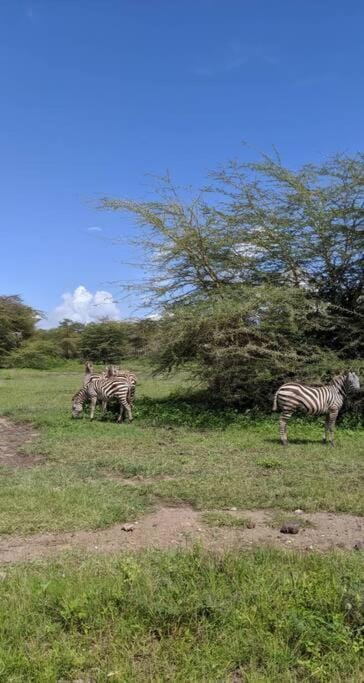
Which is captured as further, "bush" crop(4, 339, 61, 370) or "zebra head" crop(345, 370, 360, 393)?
"bush" crop(4, 339, 61, 370)

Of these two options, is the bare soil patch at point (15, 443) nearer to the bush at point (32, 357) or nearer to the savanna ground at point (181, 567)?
the savanna ground at point (181, 567)

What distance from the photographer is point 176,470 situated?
7828 millimetres

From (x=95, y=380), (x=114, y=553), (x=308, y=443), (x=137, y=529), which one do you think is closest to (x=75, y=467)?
(x=137, y=529)

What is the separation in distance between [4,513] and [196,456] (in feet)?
12.3

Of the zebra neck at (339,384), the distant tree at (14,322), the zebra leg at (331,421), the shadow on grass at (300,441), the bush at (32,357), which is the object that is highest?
the distant tree at (14,322)

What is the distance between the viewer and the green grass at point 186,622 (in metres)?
3.06

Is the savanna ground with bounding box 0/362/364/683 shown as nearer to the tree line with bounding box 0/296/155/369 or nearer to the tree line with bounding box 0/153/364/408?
the tree line with bounding box 0/153/364/408

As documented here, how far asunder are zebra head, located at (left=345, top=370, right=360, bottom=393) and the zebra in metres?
4.90

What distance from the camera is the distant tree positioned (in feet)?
133

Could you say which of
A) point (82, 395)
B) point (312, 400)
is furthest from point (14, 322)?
point (312, 400)

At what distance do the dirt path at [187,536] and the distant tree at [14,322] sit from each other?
119 feet

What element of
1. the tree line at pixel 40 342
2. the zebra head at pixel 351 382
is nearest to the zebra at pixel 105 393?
the zebra head at pixel 351 382

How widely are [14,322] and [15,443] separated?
34.4 metres

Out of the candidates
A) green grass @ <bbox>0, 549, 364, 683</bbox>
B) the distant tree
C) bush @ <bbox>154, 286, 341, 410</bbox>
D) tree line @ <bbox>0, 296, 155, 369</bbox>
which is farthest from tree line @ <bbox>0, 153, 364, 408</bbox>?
the distant tree
